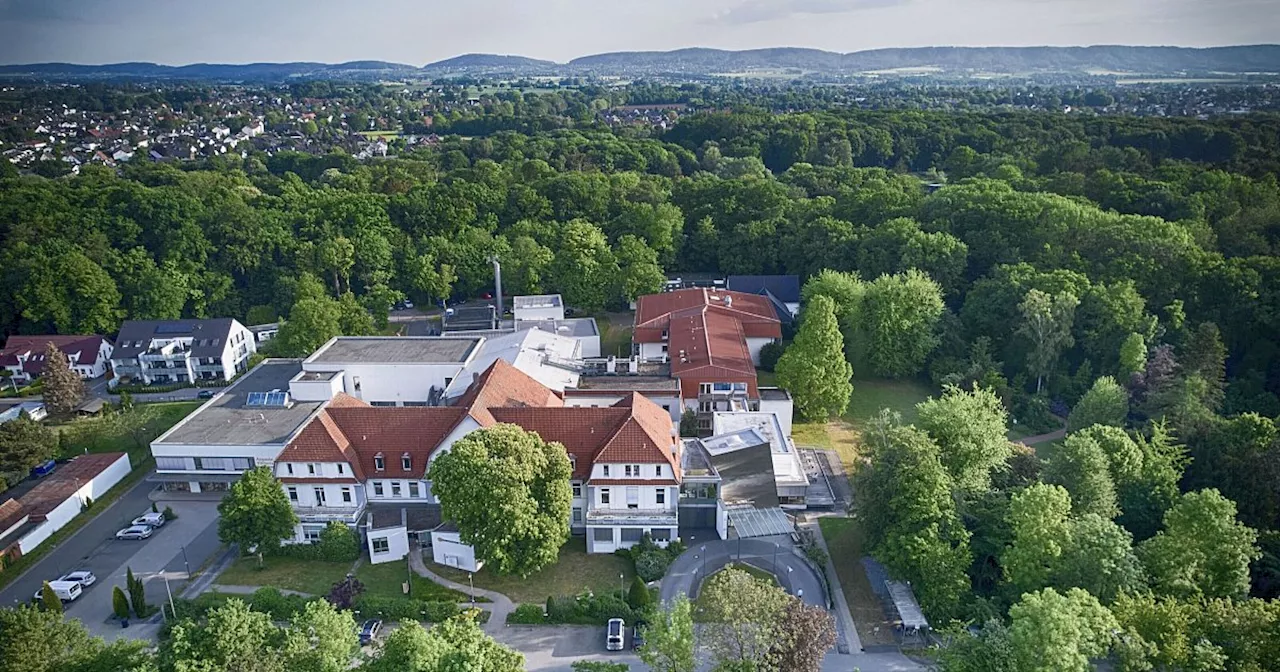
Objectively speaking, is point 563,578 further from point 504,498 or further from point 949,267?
point 949,267

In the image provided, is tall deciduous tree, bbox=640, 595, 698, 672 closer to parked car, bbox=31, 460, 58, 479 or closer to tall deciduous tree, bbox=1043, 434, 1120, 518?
tall deciduous tree, bbox=1043, 434, 1120, 518

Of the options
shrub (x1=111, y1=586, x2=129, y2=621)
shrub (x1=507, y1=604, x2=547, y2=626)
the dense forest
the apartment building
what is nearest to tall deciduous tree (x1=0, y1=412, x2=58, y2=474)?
the apartment building

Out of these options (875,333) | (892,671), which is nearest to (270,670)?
(892,671)

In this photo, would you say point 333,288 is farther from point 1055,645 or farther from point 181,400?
point 1055,645

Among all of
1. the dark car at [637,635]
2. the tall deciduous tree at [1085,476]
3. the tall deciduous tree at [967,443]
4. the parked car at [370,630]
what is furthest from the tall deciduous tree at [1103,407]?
the parked car at [370,630]

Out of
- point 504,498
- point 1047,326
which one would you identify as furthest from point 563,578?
point 1047,326

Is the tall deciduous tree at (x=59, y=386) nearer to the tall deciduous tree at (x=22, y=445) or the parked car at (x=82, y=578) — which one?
the tall deciduous tree at (x=22, y=445)

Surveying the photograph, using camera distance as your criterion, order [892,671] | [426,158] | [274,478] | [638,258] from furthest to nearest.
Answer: [426,158] → [638,258] → [274,478] → [892,671]
